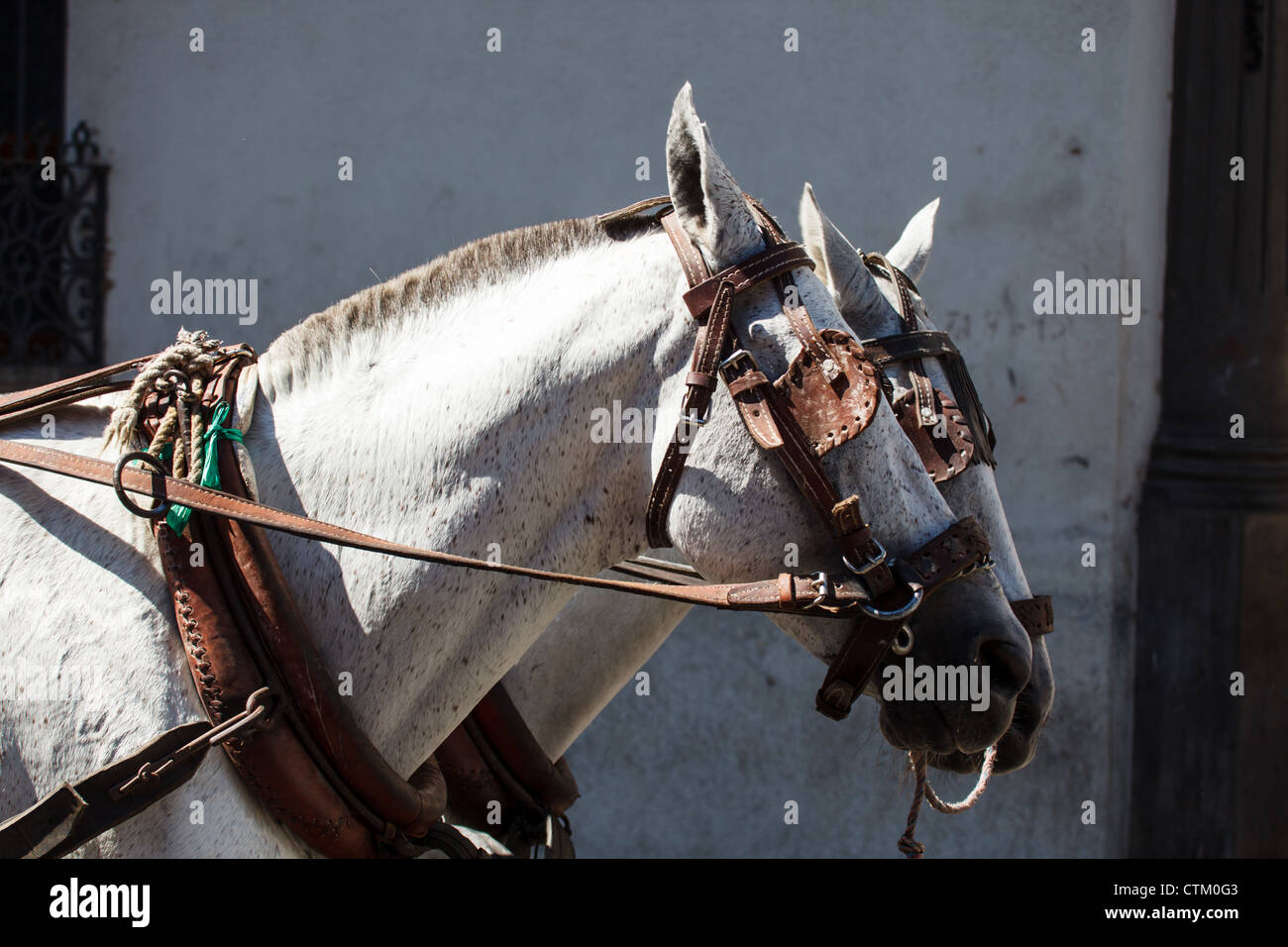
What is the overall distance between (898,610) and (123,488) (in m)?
1.04

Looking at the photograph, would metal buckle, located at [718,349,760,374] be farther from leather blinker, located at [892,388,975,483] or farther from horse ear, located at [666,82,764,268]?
leather blinker, located at [892,388,975,483]

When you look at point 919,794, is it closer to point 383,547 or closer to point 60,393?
point 383,547

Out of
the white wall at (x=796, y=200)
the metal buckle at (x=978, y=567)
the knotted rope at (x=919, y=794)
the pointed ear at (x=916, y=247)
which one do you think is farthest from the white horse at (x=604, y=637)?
the white wall at (x=796, y=200)

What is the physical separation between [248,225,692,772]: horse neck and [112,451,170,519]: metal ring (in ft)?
0.48

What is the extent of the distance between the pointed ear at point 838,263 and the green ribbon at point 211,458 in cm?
108

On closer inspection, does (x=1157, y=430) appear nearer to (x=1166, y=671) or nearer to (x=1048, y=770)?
(x=1166, y=671)

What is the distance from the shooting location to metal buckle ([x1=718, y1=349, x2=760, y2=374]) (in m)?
1.53

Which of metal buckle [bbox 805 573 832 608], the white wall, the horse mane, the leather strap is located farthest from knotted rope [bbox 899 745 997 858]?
the white wall

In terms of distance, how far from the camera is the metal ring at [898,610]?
151 cm

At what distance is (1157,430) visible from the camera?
479cm

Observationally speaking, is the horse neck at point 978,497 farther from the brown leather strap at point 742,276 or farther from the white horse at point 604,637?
the brown leather strap at point 742,276

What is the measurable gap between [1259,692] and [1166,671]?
17.9 inches

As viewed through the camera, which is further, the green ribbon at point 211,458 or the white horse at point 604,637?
the white horse at point 604,637

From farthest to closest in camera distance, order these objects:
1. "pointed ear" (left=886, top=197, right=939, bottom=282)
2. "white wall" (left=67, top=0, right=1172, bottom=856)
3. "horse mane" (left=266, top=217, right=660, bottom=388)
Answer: "white wall" (left=67, top=0, right=1172, bottom=856), "pointed ear" (left=886, top=197, right=939, bottom=282), "horse mane" (left=266, top=217, right=660, bottom=388)
